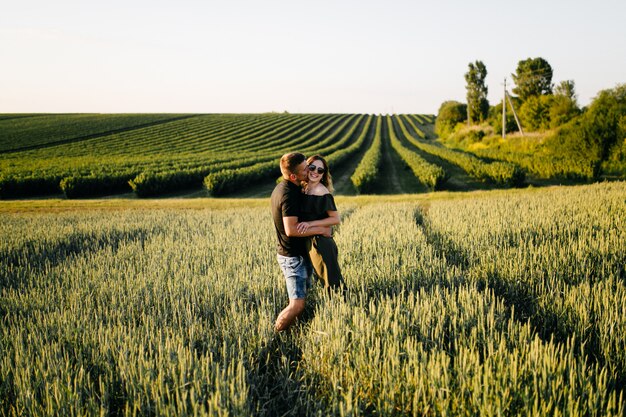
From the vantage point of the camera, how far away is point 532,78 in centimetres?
6400

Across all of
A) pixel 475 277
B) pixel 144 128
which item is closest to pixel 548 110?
pixel 475 277

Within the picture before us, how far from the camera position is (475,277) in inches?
194

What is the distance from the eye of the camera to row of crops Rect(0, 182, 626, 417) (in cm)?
247

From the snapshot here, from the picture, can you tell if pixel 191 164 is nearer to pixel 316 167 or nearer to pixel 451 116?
pixel 316 167

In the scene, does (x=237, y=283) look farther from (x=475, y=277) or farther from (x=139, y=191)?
(x=139, y=191)

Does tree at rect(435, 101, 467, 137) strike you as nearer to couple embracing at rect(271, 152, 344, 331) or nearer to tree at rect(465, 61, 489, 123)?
tree at rect(465, 61, 489, 123)

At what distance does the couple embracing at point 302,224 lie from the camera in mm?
3559

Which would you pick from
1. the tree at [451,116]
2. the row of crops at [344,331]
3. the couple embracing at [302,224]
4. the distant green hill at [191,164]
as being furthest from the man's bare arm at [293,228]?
the tree at [451,116]

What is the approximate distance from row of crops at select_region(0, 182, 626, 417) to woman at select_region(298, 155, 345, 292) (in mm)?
336

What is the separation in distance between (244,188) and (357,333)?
24.0 meters

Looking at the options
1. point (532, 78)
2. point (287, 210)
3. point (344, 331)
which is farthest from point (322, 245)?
point (532, 78)

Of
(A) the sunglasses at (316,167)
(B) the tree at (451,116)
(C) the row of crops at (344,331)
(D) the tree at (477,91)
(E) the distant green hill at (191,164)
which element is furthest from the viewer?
(B) the tree at (451,116)

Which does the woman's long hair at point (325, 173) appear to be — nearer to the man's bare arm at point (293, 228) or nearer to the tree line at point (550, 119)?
the man's bare arm at point (293, 228)

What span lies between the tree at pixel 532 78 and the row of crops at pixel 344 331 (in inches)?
2538
